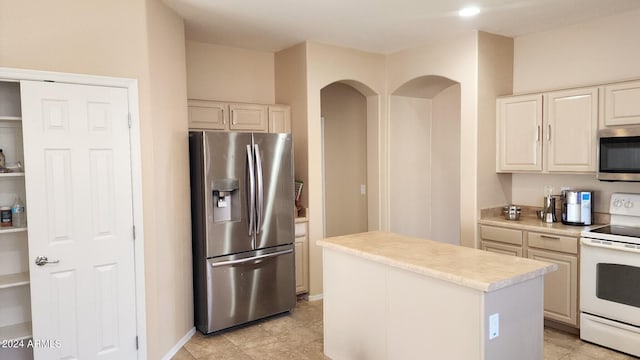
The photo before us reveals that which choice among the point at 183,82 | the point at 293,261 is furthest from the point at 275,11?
the point at 293,261

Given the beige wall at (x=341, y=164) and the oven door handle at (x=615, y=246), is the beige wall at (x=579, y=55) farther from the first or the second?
the beige wall at (x=341, y=164)

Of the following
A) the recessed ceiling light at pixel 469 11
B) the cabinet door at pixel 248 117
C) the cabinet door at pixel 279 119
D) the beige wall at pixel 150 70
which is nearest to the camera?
the beige wall at pixel 150 70

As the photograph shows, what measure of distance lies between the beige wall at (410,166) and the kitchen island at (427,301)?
206cm

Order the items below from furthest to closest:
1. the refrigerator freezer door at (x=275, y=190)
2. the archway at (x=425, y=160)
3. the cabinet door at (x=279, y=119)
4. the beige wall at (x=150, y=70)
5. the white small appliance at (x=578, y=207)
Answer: the archway at (x=425, y=160) → the cabinet door at (x=279, y=119) → the refrigerator freezer door at (x=275, y=190) → the white small appliance at (x=578, y=207) → the beige wall at (x=150, y=70)

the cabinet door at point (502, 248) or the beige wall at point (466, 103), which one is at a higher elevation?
the beige wall at point (466, 103)

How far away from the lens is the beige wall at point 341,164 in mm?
5746

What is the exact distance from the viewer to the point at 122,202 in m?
3.01

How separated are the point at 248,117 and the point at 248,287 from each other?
5.77 ft

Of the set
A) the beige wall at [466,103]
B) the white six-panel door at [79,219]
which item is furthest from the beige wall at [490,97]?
the white six-panel door at [79,219]

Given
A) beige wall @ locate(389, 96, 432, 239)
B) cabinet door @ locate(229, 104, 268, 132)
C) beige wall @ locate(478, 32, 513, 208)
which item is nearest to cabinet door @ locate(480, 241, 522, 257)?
beige wall @ locate(478, 32, 513, 208)

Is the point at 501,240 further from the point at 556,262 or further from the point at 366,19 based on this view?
the point at 366,19

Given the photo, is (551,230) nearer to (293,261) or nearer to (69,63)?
(293,261)

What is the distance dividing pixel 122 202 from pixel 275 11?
1975mm

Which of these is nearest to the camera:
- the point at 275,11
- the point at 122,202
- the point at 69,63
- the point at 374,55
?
the point at 69,63
